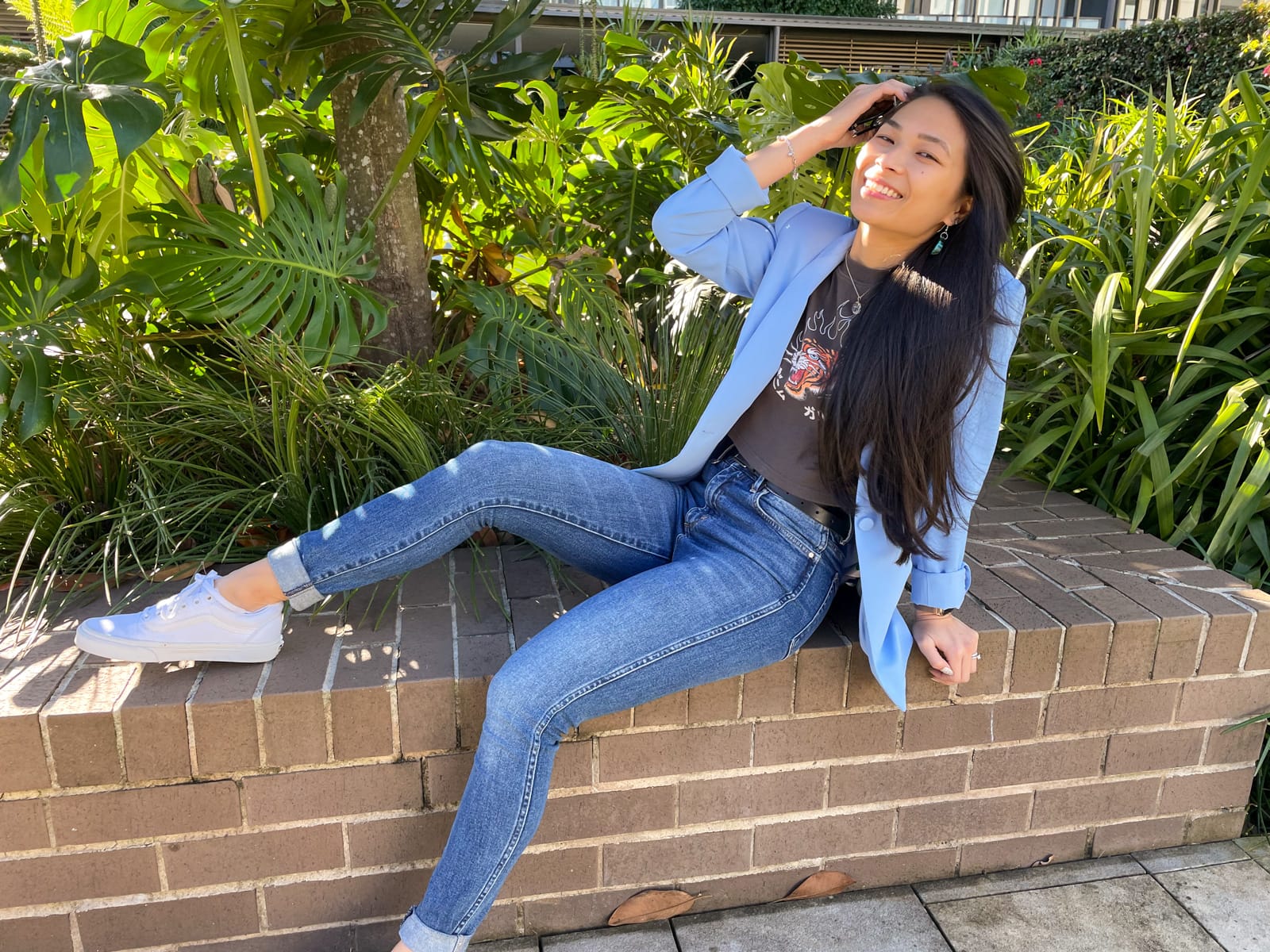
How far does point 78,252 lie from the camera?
2.06m

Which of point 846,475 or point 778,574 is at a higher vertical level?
point 846,475

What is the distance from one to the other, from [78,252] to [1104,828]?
2532 mm

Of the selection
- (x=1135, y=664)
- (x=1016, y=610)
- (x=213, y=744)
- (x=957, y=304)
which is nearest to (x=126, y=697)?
(x=213, y=744)

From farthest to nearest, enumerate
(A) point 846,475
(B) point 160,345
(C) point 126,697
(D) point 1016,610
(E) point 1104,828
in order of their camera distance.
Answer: (B) point 160,345
(E) point 1104,828
(D) point 1016,610
(A) point 846,475
(C) point 126,697

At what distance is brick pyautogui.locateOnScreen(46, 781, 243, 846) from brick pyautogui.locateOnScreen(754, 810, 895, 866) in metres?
0.91

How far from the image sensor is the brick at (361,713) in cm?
142

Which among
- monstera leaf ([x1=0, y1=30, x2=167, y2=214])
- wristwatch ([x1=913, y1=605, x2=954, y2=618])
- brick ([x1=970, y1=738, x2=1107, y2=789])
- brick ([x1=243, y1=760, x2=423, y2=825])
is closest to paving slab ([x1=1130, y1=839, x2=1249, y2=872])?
brick ([x1=970, y1=738, x2=1107, y2=789])

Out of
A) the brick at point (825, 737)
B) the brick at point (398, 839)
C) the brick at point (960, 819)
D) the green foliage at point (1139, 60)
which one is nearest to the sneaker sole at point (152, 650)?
the brick at point (398, 839)

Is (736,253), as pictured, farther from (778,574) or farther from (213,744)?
(213,744)

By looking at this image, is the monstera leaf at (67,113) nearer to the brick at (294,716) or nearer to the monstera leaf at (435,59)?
the monstera leaf at (435,59)

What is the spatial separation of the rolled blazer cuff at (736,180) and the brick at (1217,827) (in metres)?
1.55

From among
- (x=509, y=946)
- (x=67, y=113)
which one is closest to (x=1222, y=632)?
(x=509, y=946)

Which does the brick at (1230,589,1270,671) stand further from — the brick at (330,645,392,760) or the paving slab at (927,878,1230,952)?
the brick at (330,645,392,760)

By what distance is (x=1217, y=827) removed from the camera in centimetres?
188
